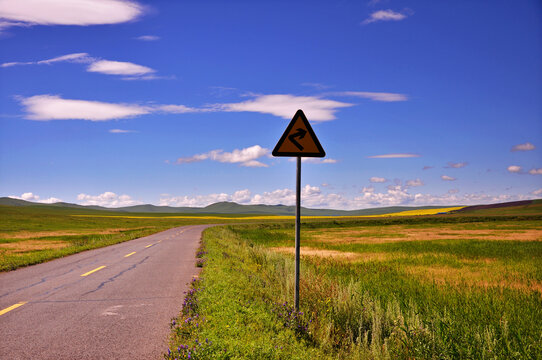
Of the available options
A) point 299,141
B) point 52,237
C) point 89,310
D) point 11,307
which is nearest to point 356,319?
point 299,141

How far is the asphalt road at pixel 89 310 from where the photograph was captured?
525 cm

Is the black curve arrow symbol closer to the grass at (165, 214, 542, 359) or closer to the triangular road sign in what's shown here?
the triangular road sign

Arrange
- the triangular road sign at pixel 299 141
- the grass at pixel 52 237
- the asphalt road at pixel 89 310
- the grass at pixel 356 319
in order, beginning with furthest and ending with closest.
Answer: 1. the grass at pixel 52 237
2. the triangular road sign at pixel 299 141
3. the asphalt road at pixel 89 310
4. the grass at pixel 356 319

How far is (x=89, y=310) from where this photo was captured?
287 inches

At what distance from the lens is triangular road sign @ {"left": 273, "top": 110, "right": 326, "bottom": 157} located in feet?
20.7

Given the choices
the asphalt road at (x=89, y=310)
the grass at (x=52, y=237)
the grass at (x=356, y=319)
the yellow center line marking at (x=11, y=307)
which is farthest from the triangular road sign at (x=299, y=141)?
the grass at (x=52, y=237)

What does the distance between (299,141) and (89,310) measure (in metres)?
5.26

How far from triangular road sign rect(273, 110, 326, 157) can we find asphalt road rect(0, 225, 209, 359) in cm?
353

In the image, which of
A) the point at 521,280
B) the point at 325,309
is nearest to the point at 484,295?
the point at 521,280

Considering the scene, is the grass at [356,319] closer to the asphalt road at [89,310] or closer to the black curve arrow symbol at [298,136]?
the asphalt road at [89,310]

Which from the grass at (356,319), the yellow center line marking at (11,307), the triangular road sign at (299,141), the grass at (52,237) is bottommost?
the grass at (52,237)

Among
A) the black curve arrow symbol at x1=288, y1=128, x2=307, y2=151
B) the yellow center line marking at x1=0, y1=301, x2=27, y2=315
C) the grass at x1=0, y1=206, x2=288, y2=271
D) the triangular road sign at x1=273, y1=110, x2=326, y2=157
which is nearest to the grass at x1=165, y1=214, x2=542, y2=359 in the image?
the triangular road sign at x1=273, y1=110, x2=326, y2=157

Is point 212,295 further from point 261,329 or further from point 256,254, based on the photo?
point 256,254

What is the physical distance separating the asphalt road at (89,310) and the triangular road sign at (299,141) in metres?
3.53
